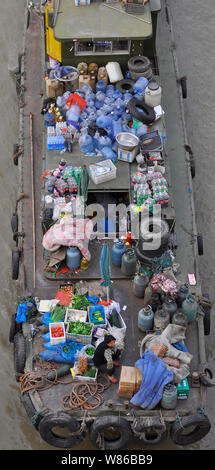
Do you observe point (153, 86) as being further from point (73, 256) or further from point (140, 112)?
point (73, 256)

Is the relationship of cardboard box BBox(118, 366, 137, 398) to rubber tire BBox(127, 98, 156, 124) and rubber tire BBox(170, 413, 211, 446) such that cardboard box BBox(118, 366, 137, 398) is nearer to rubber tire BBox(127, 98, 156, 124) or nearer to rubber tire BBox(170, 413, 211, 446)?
rubber tire BBox(170, 413, 211, 446)

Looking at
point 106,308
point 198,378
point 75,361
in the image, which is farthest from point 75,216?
point 198,378

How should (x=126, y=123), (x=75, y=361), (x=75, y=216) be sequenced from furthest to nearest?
(x=126, y=123)
(x=75, y=216)
(x=75, y=361)

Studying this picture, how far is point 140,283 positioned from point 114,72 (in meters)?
6.86

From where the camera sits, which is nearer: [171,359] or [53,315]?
[171,359]

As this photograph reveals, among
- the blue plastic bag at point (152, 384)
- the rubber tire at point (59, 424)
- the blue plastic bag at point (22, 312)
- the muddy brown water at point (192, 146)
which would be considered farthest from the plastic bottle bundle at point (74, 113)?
the rubber tire at point (59, 424)

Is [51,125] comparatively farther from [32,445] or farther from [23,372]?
[32,445]

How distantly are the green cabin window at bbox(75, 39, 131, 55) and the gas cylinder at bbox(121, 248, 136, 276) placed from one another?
254 inches

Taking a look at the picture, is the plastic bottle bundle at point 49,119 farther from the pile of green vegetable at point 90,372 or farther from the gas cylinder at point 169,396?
the gas cylinder at point 169,396

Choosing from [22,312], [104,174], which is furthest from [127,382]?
[104,174]

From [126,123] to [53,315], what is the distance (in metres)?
Answer: 5.98

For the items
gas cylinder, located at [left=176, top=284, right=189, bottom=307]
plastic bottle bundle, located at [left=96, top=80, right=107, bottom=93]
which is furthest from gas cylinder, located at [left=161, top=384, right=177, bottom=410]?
plastic bottle bundle, located at [left=96, top=80, right=107, bottom=93]

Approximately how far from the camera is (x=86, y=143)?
1703 centimetres

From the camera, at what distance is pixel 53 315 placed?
47.4 feet
